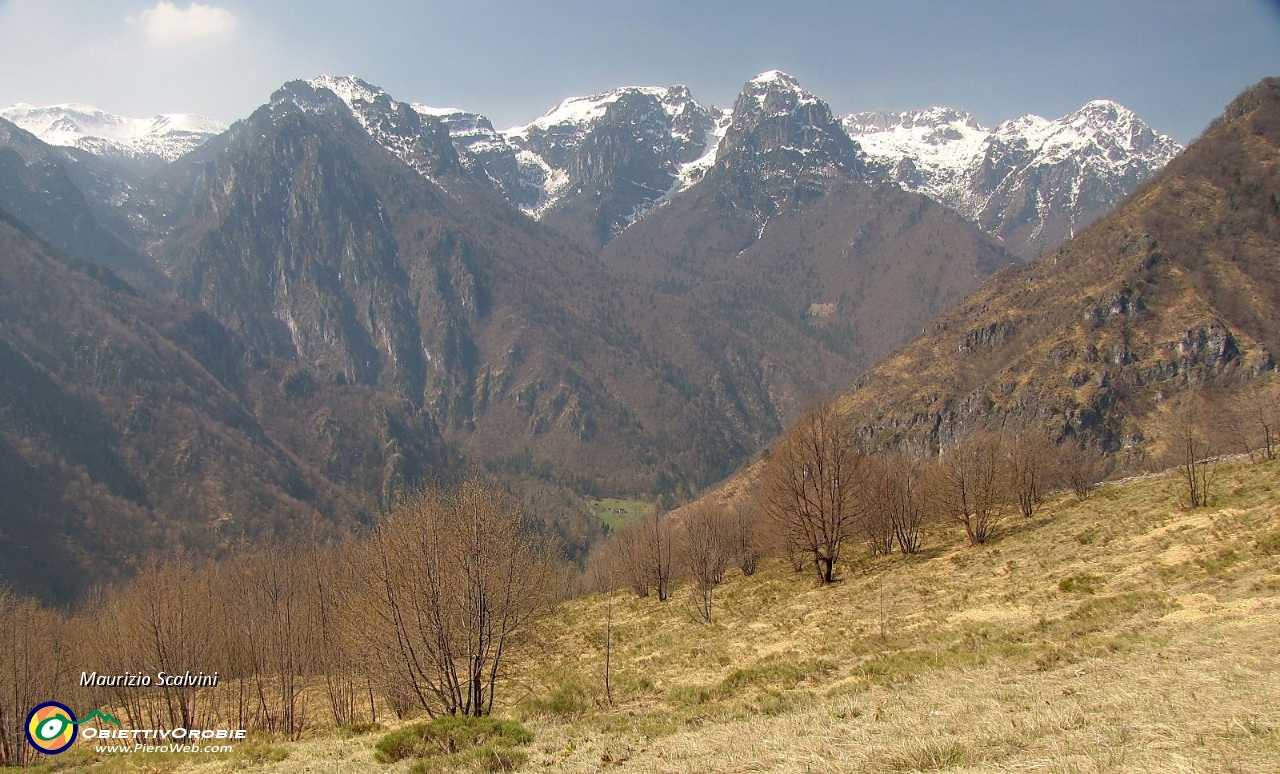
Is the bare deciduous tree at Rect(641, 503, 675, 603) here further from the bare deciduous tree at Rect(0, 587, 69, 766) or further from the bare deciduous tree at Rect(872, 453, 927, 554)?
the bare deciduous tree at Rect(0, 587, 69, 766)

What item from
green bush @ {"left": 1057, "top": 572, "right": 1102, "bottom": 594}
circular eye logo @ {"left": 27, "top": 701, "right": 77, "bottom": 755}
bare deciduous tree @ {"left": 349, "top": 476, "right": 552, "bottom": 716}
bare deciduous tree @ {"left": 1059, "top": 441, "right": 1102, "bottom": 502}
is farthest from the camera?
bare deciduous tree @ {"left": 1059, "top": 441, "right": 1102, "bottom": 502}

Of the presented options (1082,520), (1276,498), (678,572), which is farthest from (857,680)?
(678,572)

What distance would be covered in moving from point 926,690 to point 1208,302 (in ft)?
548

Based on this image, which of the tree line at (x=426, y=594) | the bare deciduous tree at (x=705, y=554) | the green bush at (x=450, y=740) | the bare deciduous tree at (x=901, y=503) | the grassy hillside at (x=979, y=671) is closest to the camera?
the grassy hillside at (x=979, y=671)

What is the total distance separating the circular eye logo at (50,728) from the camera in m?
29.2

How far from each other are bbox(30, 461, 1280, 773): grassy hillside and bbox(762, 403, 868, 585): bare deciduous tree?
3.71 m

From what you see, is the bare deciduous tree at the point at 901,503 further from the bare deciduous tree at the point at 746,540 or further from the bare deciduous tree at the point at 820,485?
the bare deciduous tree at the point at 746,540

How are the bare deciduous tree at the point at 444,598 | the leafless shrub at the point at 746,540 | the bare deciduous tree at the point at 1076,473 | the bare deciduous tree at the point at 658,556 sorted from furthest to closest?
the leafless shrub at the point at 746,540 < the bare deciduous tree at the point at 658,556 < the bare deciduous tree at the point at 1076,473 < the bare deciduous tree at the point at 444,598

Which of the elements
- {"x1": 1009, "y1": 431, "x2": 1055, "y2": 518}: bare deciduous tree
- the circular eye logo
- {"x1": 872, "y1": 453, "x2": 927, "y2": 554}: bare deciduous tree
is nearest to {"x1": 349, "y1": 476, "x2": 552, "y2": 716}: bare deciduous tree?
the circular eye logo

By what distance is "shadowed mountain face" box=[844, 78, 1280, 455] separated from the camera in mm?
133375

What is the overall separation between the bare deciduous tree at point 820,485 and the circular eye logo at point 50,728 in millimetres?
39477

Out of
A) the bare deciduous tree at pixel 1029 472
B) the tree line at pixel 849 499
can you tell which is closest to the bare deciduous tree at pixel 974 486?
the tree line at pixel 849 499

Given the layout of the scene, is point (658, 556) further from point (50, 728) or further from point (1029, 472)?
point (50, 728)

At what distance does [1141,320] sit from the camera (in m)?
145
